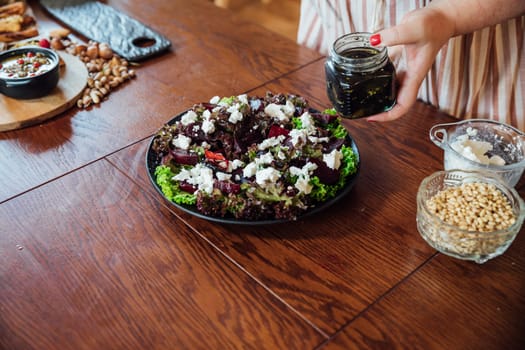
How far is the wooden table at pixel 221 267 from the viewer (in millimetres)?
947

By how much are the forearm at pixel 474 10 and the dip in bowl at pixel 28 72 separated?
42.9 inches

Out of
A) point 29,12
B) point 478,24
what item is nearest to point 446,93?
point 478,24

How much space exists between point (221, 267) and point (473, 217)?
51cm

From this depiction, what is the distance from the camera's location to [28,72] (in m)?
1.59

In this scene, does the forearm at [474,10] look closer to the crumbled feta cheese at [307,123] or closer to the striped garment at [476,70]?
the striped garment at [476,70]

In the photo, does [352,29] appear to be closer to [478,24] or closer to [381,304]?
[478,24]

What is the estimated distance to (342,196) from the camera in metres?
1.15

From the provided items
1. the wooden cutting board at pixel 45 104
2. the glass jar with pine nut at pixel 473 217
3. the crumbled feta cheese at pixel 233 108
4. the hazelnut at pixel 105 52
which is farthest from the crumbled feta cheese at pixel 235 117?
the hazelnut at pixel 105 52

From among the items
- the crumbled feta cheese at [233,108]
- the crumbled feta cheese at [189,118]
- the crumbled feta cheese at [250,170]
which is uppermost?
the crumbled feta cheese at [233,108]

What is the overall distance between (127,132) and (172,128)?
237mm

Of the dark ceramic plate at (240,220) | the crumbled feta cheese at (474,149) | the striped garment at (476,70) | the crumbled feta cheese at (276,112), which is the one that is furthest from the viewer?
the striped garment at (476,70)

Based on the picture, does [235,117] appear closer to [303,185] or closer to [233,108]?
[233,108]

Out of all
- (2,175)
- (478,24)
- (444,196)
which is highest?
(478,24)

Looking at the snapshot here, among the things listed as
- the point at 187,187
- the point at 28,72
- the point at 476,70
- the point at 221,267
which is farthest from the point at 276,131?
the point at 28,72
